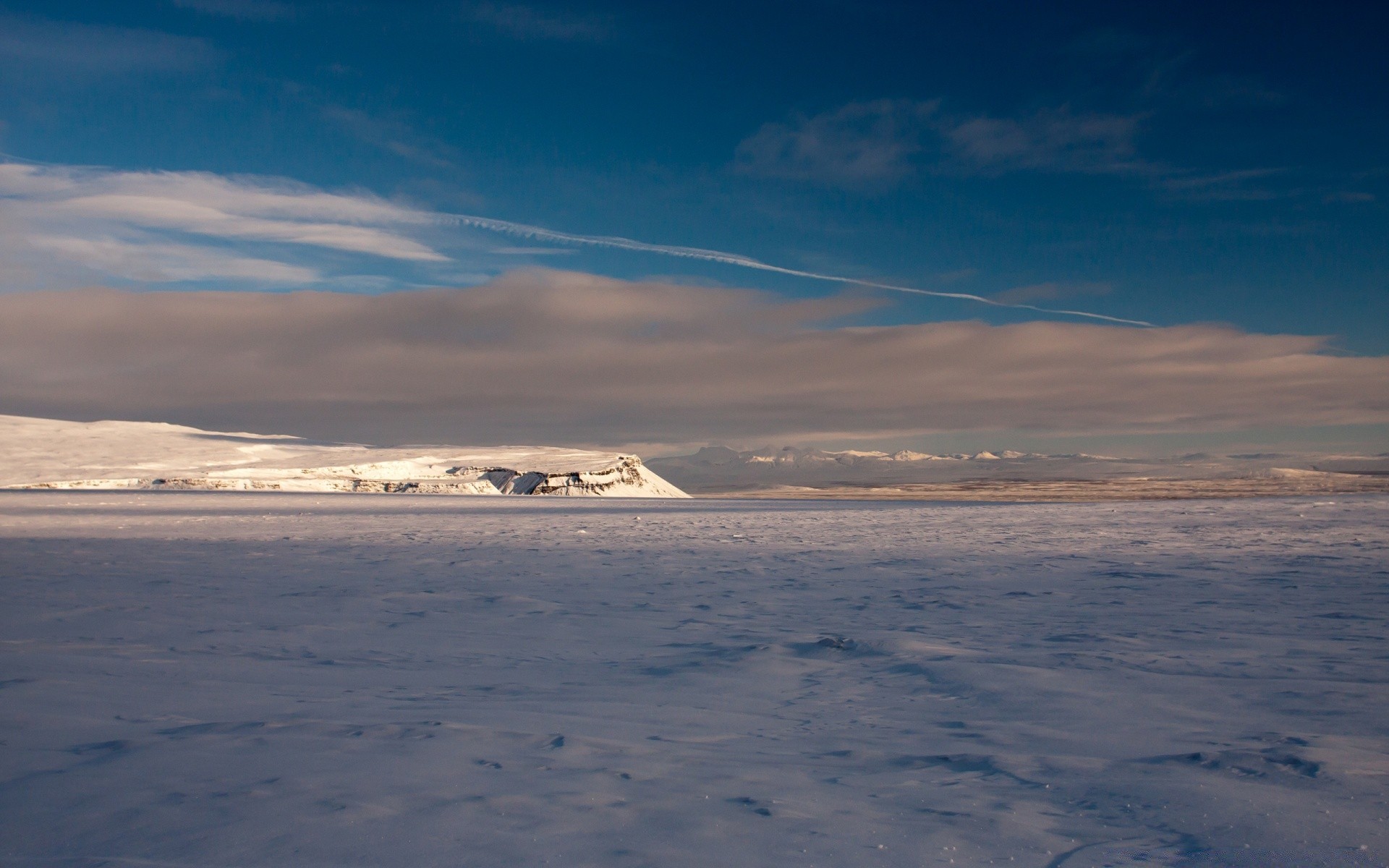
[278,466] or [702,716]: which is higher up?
[278,466]

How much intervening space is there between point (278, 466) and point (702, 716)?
59.6 m

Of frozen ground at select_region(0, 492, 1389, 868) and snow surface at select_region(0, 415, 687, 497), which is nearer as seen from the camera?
frozen ground at select_region(0, 492, 1389, 868)

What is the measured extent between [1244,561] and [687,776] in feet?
35.5

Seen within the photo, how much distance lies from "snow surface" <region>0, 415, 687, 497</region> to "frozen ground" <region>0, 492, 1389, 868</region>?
4347 centimetres

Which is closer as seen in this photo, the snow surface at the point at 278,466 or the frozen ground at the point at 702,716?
the frozen ground at the point at 702,716

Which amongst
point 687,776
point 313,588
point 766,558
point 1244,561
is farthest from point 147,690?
point 1244,561

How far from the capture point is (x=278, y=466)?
5709 cm

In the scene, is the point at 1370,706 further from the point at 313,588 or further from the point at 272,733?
the point at 313,588

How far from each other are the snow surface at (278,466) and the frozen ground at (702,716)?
143 ft

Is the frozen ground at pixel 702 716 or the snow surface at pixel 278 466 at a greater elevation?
the snow surface at pixel 278 466

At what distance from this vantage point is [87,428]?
63.8 m

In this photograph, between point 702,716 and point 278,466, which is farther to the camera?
point 278,466

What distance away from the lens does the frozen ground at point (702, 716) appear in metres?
3.03

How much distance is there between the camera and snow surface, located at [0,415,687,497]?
162 ft
